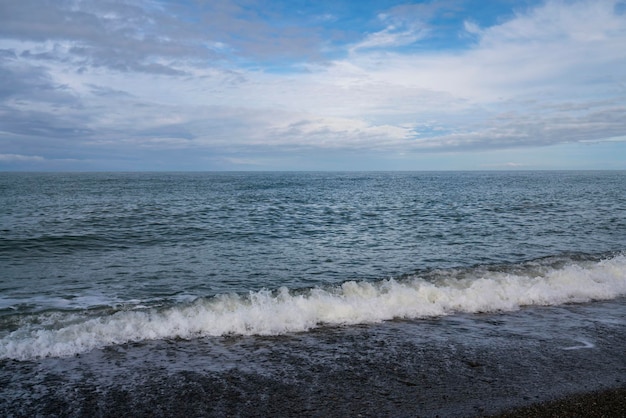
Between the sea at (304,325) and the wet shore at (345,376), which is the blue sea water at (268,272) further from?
the wet shore at (345,376)

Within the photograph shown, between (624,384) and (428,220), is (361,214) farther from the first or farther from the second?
(624,384)

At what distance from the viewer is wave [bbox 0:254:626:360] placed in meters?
8.52

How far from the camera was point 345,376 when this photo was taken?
678 centimetres

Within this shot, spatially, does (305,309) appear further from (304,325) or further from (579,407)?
(579,407)

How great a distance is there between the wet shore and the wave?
0.47 m

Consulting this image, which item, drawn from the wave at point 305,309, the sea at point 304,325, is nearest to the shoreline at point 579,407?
the sea at point 304,325

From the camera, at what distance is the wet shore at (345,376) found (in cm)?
580

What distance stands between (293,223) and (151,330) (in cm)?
1926

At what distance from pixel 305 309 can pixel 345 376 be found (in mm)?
3273

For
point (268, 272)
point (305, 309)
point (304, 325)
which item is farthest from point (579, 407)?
point (268, 272)

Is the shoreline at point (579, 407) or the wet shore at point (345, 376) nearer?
the shoreline at point (579, 407)

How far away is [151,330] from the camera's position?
8859 millimetres

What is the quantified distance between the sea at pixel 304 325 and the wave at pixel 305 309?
48mm

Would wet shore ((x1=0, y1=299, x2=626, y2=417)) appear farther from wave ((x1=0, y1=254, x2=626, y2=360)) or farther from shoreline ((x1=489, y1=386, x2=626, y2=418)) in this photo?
wave ((x1=0, y1=254, x2=626, y2=360))
